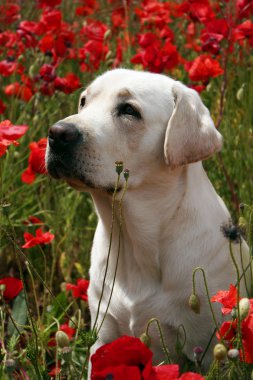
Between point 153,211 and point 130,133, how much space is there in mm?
321

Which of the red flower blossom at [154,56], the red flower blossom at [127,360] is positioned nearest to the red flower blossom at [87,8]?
the red flower blossom at [154,56]

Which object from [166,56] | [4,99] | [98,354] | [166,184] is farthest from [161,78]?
[4,99]

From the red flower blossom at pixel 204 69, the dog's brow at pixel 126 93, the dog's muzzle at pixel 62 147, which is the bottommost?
the dog's muzzle at pixel 62 147

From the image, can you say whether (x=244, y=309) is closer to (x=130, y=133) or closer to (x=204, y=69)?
(x=130, y=133)

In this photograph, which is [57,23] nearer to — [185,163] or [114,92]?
[114,92]

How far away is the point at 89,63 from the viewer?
4.53 meters

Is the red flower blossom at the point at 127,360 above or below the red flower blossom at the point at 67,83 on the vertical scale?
below

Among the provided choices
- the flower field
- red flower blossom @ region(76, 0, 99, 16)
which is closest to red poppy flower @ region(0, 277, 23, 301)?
the flower field

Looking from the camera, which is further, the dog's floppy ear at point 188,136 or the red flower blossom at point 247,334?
the dog's floppy ear at point 188,136

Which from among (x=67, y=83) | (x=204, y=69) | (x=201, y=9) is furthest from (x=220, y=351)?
(x=201, y=9)

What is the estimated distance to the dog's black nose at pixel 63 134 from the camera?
8.32 ft

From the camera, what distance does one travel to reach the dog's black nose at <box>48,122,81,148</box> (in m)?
2.54

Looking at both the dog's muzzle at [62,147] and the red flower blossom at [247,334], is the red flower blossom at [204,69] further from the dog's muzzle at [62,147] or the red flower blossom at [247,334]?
the red flower blossom at [247,334]

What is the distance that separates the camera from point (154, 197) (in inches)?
112
